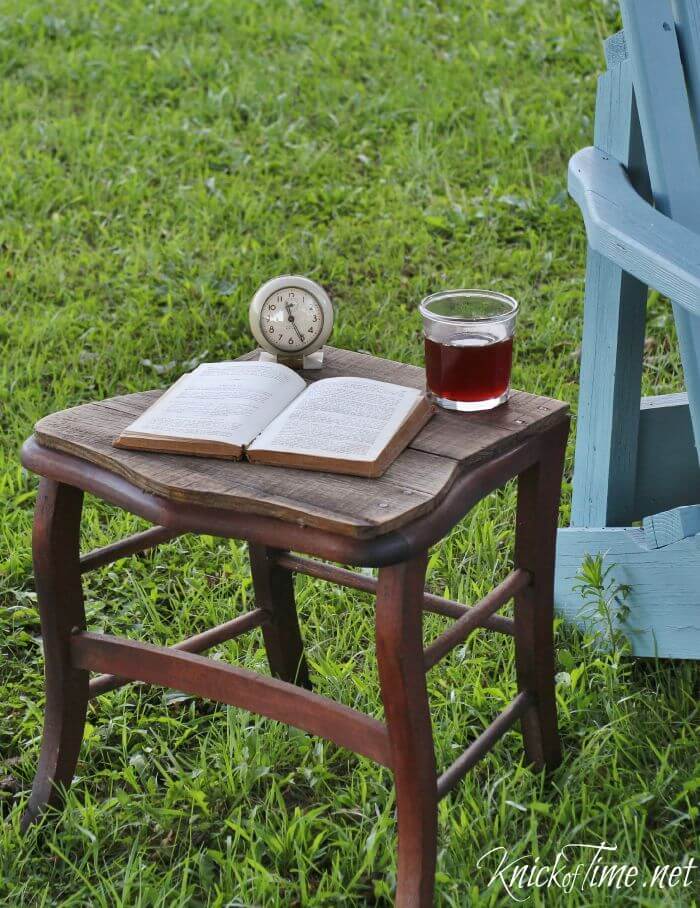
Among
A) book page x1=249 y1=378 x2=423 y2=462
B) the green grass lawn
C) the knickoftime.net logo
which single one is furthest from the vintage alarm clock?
the knickoftime.net logo

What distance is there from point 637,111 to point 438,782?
132cm

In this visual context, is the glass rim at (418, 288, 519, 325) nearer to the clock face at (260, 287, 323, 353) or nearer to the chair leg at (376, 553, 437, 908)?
the clock face at (260, 287, 323, 353)

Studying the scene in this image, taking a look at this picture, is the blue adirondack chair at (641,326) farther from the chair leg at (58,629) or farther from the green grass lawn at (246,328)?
the chair leg at (58,629)

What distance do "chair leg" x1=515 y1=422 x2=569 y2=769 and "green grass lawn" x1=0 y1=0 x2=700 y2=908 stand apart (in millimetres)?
91

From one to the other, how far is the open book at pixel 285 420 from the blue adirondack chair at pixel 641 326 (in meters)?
0.48

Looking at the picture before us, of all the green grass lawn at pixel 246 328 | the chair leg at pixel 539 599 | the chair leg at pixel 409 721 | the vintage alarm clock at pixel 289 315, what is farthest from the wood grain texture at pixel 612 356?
the chair leg at pixel 409 721

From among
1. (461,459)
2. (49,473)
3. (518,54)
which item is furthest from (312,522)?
(518,54)

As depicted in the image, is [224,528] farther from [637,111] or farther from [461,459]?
[637,111]

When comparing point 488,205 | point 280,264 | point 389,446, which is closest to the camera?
point 389,446

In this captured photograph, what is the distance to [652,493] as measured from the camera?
8.58 feet

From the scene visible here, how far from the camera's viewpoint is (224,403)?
190cm

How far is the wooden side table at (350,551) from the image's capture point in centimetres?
168

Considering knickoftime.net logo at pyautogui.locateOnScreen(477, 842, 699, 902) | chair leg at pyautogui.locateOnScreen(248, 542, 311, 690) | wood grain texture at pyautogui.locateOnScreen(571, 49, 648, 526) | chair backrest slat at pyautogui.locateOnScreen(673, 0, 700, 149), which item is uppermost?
chair backrest slat at pyautogui.locateOnScreen(673, 0, 700, 149)

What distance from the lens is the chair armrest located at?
6.17 ft
